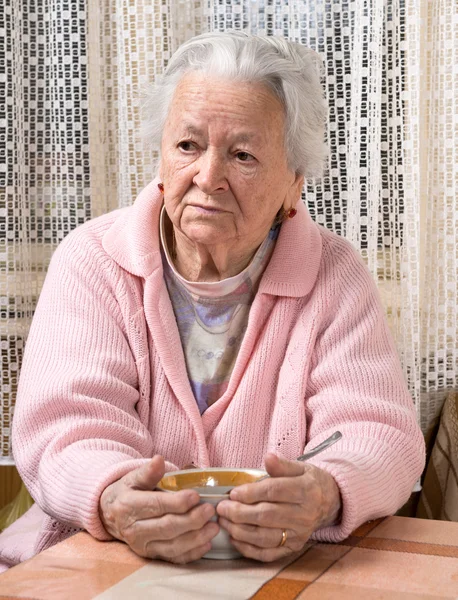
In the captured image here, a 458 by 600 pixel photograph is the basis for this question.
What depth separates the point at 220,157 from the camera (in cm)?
145

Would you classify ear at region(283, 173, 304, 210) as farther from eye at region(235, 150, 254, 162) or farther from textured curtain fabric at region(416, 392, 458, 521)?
textured curtain fabric at region(416, 392, 458, 521)

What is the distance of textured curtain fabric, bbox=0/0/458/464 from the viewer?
76.4 inches

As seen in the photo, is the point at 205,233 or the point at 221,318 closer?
the point at 205,233

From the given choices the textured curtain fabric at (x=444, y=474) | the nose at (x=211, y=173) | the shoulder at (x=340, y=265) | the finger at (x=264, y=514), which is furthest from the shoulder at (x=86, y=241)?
the textured curtain fabric at (x=444, y=474)

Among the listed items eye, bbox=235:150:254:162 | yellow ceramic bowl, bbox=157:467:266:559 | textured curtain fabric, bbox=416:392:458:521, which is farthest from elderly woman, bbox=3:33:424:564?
textured curtain fabric, bbox=416:392:458:521

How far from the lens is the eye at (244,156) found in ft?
4.81

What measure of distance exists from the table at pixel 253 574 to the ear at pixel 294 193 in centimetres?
67

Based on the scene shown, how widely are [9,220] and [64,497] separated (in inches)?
38.0

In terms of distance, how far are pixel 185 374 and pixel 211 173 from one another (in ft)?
1.15

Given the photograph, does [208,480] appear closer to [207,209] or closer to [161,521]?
[161,521]

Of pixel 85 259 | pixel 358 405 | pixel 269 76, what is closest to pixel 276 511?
pixel 358 405

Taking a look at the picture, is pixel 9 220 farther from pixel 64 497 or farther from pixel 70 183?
pixel 64 497

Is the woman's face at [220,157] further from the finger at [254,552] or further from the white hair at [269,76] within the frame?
the finger at [254,552]

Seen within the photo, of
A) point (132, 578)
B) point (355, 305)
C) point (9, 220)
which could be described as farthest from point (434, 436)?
point (132, 578)
